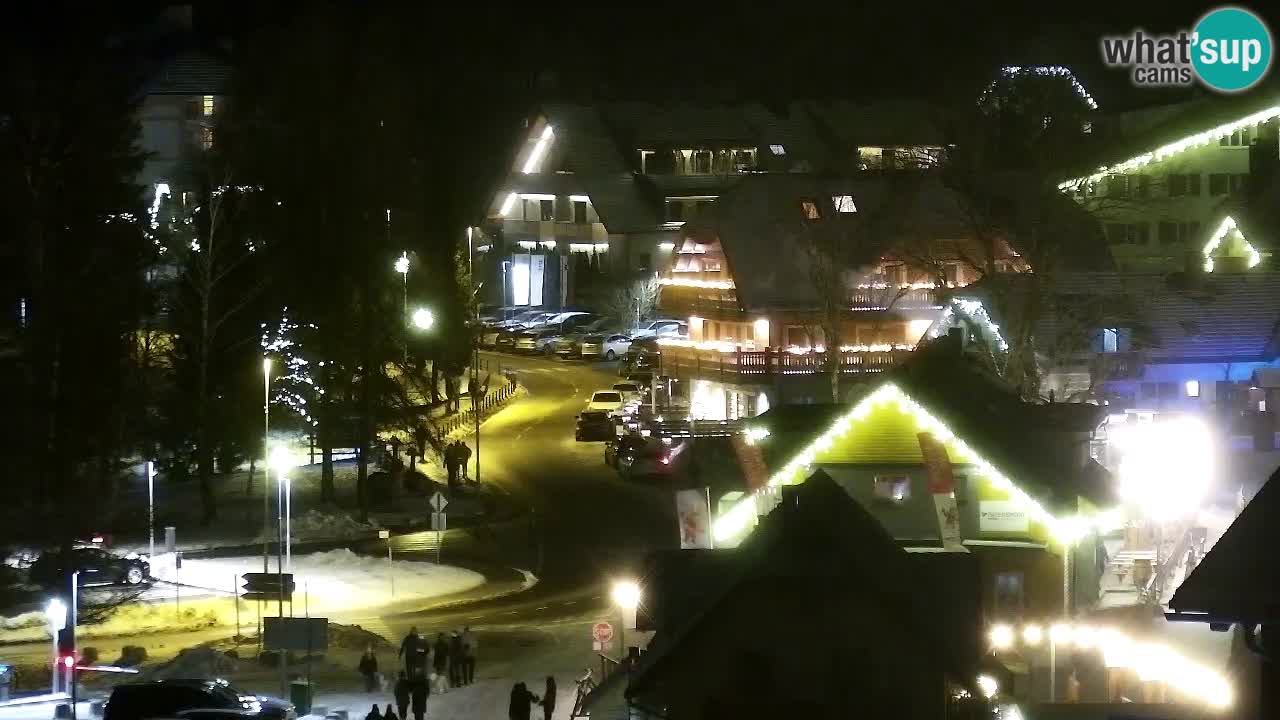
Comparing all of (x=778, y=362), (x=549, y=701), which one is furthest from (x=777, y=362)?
(x=549, y=701)

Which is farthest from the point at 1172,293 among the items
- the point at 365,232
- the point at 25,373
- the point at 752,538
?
the point at 752,538

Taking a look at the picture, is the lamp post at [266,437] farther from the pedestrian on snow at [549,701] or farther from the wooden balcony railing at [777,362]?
the wooden balcony railing at [777,362]

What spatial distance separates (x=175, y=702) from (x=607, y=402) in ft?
134

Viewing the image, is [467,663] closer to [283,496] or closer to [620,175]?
[283,496]

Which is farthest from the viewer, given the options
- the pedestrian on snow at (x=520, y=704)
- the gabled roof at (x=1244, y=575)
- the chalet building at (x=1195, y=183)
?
the chalet building at (x=1195, y=183)

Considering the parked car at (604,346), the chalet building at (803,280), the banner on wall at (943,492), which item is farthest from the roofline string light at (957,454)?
the parked car at (604,346)

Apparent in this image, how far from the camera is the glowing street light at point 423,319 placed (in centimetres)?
6138

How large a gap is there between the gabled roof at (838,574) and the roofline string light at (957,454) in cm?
1114

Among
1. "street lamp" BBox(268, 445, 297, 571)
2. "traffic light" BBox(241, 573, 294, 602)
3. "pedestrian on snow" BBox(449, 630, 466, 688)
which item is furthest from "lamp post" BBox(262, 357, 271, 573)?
"pedestrian on snow" BBox(449, 630, 466, 688)

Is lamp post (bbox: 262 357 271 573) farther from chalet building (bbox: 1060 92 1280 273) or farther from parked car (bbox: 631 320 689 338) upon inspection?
parked car (bbox: 631 320 689 338)

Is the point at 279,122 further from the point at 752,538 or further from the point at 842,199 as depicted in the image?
the point at 752,538

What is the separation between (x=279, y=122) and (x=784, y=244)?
1829 cm

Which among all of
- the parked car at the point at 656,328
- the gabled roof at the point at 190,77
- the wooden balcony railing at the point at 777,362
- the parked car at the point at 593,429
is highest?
the gabled roof at the point at 190,77

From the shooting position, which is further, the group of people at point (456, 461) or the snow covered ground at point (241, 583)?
the group of people at point (456, 461)
